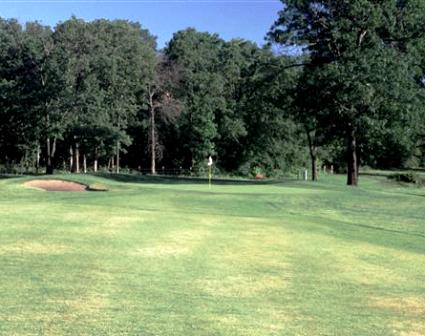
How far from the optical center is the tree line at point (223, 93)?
35.7 metres

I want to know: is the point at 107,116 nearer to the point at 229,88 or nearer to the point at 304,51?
the point at 229,88

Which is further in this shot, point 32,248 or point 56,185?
point 56,185

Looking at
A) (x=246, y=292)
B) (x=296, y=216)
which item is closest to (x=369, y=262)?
(x=246, y=292)

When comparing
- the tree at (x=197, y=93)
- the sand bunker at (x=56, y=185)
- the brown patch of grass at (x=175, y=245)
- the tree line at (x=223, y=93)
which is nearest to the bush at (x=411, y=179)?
the tree line at (x=223, y=93)

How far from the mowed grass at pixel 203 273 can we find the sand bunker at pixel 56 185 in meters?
11.1

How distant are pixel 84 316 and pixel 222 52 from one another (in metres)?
70.9

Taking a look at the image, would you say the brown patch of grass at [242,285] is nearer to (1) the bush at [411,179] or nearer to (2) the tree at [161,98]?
(1) the bush at [411,179]

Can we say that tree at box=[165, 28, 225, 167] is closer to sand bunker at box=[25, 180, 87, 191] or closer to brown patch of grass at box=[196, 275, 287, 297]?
sand bunker at box=[25, 180, 87, 191]

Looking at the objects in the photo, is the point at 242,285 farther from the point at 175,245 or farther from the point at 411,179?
the point at 411,179

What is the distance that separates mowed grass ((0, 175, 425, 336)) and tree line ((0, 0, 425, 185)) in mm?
18325

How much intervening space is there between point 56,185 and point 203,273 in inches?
918

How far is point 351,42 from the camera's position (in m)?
35.7

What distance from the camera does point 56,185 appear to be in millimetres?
31344

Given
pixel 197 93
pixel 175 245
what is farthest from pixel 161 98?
pixel 175 245
